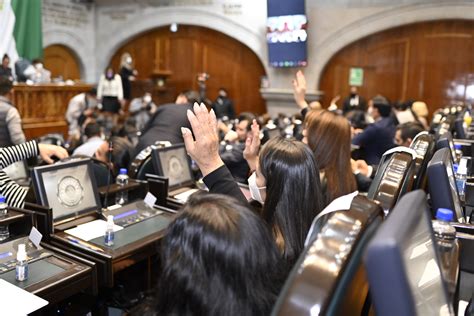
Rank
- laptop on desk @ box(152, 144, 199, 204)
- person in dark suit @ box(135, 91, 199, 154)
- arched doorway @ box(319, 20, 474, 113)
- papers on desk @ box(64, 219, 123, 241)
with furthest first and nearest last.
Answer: arched doorway @ box(319, 20, 474, 113)
person in dark suit @ box(135, 91, 199, 154)
laptop on desk @ box(152, 144, 199, 204)
papers on desk @ box(64, 219, 123, 241)

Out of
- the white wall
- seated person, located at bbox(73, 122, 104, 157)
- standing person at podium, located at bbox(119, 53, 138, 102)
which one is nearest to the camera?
seated person, located at bbox(73, 122, 104, 157)

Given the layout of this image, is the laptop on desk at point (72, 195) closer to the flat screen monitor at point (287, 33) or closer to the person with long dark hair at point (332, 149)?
the person with long dark hair at point (332, 149)

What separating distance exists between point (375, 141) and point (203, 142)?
323 centimetres

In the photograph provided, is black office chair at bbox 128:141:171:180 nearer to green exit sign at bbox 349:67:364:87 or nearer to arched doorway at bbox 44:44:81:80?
green exit sign at bbox 349:67:364:87

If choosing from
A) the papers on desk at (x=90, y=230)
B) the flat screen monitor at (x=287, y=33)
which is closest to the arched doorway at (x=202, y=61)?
the flat screen monitor at (x=287, y=33)

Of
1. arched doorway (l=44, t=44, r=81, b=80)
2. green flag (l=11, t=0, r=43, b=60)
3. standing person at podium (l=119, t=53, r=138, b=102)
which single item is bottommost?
standing person at podium (l=119, t=53, r=138, b=102)

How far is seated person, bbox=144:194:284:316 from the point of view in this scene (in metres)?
0.94

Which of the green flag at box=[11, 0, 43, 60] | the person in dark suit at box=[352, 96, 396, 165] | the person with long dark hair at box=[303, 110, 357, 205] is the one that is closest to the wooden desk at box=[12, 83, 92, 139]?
the green flag at box=[11, 0, 43, 60]

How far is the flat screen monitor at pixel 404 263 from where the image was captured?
0.62 m

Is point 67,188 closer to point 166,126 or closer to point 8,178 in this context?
point 8,178

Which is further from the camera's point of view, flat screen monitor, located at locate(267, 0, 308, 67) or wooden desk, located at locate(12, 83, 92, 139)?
flat screen monitor, located at locate(267, 0, 308, 67)

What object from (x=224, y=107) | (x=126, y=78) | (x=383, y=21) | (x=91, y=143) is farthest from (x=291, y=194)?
(x=126, y=78)

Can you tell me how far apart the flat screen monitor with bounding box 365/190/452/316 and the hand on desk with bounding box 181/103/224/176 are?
80 centimetres

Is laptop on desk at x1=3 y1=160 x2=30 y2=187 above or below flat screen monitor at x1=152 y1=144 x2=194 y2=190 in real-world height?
below
